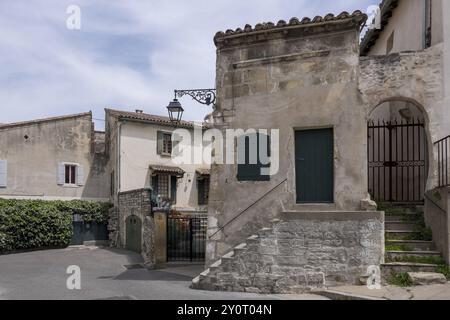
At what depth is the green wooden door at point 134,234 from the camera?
63.2 ft

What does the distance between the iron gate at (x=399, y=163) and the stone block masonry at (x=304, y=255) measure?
339cm

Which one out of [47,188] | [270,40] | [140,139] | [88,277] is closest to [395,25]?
[270,40]

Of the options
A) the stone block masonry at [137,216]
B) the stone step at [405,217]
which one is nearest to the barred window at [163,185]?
the stone block masonry at [137,216]

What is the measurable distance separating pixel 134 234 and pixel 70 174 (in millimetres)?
7140

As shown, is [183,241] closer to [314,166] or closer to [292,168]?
[292,168]

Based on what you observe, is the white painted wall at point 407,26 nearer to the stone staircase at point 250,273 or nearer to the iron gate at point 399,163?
the iron gate at point 399,163

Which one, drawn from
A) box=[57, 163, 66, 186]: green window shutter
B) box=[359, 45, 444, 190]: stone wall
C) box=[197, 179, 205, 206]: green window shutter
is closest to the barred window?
box=[197, 179, 205, 206]: green window shutter

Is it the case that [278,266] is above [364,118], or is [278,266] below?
below

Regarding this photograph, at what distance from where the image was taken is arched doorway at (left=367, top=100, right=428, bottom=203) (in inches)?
462

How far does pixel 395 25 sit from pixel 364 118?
5533 millimetres

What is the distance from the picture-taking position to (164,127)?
26297 millimetres

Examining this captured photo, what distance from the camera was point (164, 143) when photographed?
26.3 meters

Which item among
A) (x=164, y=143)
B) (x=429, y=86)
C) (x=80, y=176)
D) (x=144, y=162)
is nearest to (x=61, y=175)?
(x=80, y=176)
